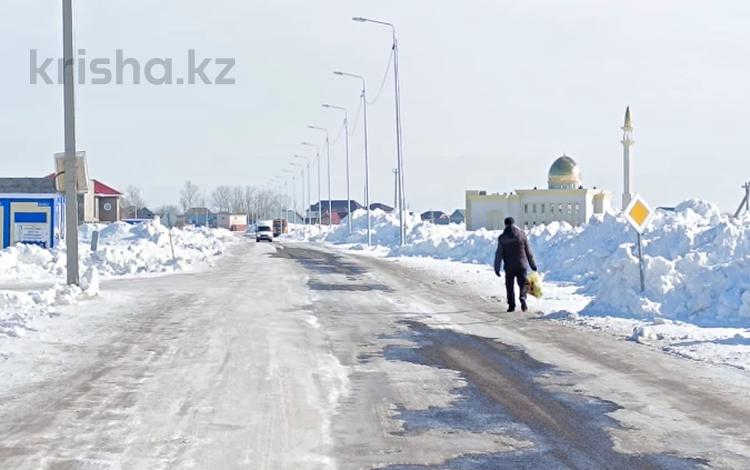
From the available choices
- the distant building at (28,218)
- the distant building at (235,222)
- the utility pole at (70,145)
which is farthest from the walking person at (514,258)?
the distant building at (235,222)

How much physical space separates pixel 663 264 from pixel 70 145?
12021 millimetres

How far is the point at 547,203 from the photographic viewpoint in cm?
9994

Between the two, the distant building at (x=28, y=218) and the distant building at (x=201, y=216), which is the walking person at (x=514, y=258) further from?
the distant building at (x=201, y=216)

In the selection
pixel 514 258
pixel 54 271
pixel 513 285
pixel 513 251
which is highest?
pixel 513 251

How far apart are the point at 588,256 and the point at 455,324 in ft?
44.8

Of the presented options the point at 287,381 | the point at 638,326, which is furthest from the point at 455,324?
the point at 287,381

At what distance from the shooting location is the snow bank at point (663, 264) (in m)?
16.7

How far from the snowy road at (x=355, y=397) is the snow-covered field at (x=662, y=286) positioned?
900 millimetres

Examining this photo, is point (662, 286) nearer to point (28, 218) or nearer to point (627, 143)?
point (28, 218)

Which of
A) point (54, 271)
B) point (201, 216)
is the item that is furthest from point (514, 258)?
point (201, 216)

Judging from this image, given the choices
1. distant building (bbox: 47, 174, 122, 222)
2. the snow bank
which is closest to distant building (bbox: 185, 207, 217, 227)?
distant building (bbox: 47, 174, 122, 222)

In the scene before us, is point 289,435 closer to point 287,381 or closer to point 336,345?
point 287,381

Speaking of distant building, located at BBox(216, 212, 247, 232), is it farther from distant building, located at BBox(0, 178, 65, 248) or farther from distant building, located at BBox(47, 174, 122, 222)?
distant building, located at BBox(0, 178, 65, 248)

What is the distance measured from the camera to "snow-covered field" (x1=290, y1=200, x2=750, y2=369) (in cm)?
1440
